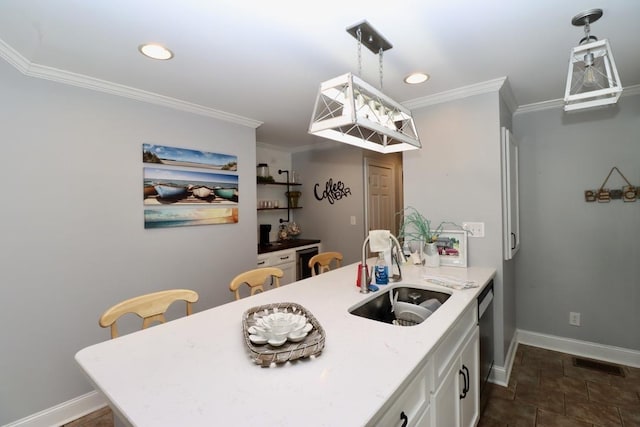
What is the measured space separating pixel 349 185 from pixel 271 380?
10.9 ft

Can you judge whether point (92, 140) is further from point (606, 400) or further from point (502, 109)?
point (606, 400)

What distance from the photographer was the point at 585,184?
2.64 meters

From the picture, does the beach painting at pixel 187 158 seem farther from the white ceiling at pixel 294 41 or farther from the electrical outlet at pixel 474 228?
the electrical outlet at pixel 474 228

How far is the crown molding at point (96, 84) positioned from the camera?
1.76 m

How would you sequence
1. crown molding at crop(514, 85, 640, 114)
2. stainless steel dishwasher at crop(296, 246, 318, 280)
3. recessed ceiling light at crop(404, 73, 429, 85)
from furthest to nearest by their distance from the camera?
stainless steel dishwasher at crop(296, 246, 318, 280) < crown molding at crop(514, 85, 640, 114) < recessed ceiling light at crop(404, 73, 429, 85)

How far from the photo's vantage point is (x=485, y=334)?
1968mm

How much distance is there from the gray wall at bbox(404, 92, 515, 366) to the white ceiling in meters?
0.25

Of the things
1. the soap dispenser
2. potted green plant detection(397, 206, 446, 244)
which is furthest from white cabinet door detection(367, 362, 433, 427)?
potted green plant detection(397, 206, 446, 244)

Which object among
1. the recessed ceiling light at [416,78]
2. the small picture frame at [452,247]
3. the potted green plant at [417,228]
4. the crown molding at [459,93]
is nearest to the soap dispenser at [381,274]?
the potted green plant at [417,228]

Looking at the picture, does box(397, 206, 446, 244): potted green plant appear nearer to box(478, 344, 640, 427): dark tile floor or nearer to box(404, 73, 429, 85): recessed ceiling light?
box(404, 73, 429, 85): recessed ceiling light

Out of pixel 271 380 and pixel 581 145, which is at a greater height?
pixel 581 145

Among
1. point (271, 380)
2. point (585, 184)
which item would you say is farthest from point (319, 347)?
point (585, 184)

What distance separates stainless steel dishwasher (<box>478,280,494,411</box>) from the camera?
1.85 meters

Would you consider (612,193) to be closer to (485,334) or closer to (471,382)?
(485,334)
